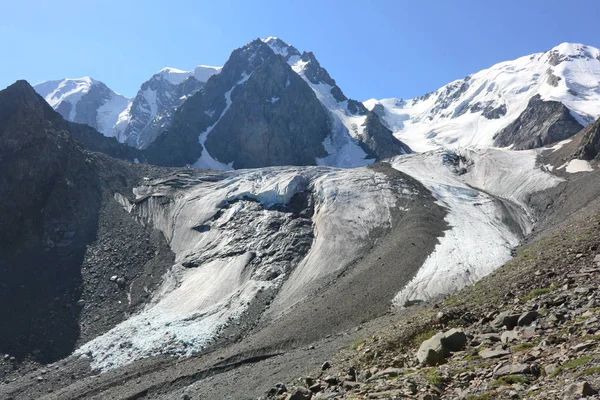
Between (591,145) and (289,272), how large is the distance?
2381 inches

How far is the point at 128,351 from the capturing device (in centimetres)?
5109

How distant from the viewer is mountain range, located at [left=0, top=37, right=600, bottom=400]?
19734 mm

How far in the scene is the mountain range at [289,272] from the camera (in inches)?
777

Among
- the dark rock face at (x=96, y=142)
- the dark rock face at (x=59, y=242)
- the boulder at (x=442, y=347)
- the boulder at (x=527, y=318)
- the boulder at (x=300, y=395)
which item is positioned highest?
the dark rock face at (x=96, y=142)

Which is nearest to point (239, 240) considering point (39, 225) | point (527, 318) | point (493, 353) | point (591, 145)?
point (39, 225)

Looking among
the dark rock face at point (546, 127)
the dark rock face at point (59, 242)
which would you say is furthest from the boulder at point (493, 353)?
the dark rock face at point (546, 127)

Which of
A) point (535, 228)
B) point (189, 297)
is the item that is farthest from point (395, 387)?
point (535, 228)

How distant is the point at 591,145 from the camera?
87438 millimetres


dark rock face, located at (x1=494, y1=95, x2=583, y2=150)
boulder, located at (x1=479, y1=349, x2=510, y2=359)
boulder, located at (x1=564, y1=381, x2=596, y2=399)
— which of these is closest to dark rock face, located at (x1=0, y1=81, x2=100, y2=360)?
boulder, located at (x1=479, y1=349, x2=510, y2=359)

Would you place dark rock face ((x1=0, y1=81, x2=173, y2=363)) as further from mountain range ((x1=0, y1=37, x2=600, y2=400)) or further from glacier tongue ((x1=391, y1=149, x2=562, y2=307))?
glacier tongue ((x1=391, y1=149, x2=562, y2=307))

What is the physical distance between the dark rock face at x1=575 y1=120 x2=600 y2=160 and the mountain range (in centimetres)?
39

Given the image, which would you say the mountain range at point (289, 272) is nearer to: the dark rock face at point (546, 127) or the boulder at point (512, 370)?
the boulder at point (512, 370)

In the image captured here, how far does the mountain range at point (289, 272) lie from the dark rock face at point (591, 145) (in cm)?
39

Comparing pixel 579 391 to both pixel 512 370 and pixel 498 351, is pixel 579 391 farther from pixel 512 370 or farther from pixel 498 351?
pixel 498 351
